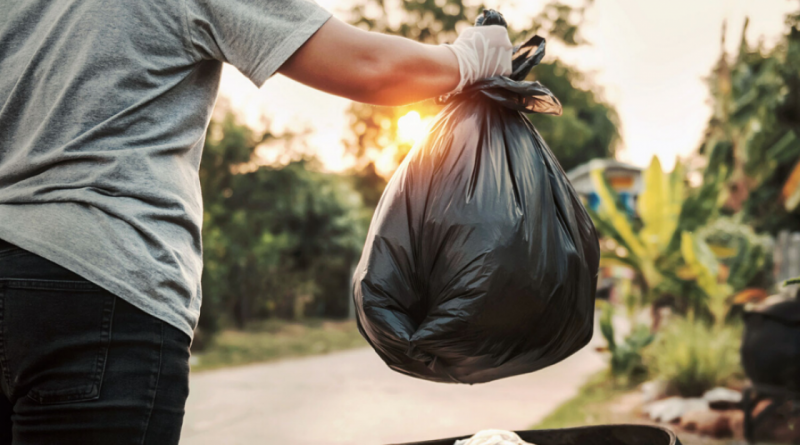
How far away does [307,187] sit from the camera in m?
11.2

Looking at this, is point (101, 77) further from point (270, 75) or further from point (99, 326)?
point (99, 326)

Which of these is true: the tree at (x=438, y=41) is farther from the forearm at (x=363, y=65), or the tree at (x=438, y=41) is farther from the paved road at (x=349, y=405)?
the forearm at (x=363, y=65)

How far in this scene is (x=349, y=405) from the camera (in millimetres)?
5246

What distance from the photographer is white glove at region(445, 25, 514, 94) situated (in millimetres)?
1115

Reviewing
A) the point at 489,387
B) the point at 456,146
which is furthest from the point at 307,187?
the point at 456,146

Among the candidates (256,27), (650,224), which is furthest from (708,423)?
(256,27)

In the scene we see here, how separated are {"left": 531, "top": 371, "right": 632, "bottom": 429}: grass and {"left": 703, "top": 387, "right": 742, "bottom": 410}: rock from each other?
618 mm

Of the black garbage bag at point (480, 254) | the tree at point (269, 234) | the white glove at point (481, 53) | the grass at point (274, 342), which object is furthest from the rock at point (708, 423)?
the tree at point (269, 234)

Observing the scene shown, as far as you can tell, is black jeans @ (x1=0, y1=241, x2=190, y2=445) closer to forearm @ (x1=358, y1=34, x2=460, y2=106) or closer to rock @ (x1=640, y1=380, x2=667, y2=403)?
forearm @ (x1=358, y1=34, x2=460, y2=106)

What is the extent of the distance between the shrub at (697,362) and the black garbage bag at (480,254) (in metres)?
4.26

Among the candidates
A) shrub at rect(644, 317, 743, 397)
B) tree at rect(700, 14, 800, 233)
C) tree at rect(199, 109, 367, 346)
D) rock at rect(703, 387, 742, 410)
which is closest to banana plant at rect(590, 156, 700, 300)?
shrub at rect(644, 317, 743, 397)

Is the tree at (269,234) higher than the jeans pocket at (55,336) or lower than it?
lower

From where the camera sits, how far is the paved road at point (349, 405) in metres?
4.40

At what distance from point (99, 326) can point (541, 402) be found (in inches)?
195
